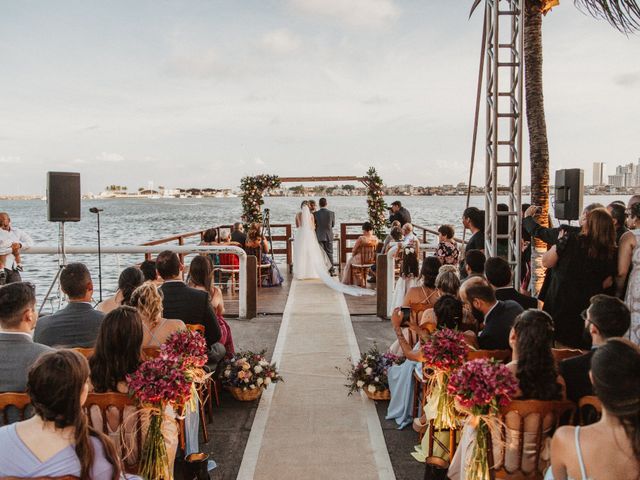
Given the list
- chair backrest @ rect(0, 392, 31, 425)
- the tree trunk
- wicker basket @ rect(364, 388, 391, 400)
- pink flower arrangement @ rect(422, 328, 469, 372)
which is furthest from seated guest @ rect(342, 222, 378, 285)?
chair backrest @ rect(0, 392, 31, 425)

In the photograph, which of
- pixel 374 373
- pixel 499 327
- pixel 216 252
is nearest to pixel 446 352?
pixel 499 327

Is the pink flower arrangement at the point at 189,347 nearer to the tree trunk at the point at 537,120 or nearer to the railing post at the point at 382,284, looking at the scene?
the railing post at the point at 382,284

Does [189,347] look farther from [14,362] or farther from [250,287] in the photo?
[250,287]

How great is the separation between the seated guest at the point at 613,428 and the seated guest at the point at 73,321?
2953 mm

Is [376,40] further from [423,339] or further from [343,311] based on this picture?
[423,339]

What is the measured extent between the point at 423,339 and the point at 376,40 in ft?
42.2

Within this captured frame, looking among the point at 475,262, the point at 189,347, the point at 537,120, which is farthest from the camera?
the point at 537,120

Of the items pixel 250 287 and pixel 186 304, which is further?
pixel 250 287

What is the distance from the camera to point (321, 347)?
6.77 meters

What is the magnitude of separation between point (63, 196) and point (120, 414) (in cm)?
639

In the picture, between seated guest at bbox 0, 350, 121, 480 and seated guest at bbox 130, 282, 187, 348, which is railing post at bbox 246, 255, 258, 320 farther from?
seated guest at bbox 0, 350, 121, 480

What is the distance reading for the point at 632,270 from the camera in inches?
159

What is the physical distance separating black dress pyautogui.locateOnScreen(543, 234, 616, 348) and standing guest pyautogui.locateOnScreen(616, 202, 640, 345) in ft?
0.23

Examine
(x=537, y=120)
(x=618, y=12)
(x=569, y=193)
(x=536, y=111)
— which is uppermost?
(x=618, y=12)
